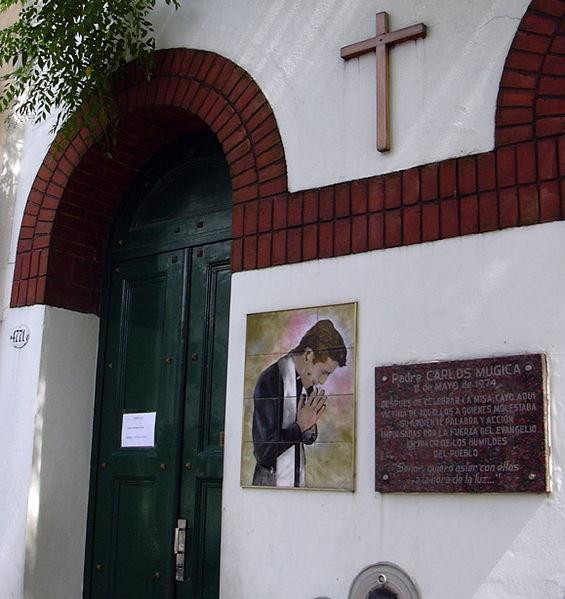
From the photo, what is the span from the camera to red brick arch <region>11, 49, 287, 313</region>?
4992 mm

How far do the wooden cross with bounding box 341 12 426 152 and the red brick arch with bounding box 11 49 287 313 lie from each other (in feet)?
2.53

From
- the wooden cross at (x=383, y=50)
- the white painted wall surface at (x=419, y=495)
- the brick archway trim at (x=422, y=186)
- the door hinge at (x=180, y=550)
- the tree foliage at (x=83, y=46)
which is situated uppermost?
the tree foliage at (x=83, y=46)

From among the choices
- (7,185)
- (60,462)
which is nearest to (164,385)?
(60,462)

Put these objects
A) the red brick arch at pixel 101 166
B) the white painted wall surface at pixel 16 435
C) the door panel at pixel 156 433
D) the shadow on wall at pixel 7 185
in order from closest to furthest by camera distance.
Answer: the red brick arch at pixel 101 166 → the door panel at pixel 156 433 → the white painted wall surface at pixel 16 435 → the shadow on wall at pixel 7 185

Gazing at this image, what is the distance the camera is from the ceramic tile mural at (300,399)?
13.5ft

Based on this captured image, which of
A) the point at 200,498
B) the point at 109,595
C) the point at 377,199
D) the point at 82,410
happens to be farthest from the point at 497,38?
the point at 109,595

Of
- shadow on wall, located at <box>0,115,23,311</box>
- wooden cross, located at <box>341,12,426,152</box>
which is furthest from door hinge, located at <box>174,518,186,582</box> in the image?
wooden cross, located at <box>341,12,426,152</box>

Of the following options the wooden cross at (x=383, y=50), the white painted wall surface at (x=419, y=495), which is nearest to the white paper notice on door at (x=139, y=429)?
the white painted wall surface at (x=419, y=495)

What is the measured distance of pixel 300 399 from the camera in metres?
4.25

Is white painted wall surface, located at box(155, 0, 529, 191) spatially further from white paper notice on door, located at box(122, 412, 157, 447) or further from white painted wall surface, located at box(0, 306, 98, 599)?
white painted wall surface, located at box(0, 306, 98, 599)

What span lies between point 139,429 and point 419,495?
2126 millimetres

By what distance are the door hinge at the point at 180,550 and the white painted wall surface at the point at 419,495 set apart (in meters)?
0.72

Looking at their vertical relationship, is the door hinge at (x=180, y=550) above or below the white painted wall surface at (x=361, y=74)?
below

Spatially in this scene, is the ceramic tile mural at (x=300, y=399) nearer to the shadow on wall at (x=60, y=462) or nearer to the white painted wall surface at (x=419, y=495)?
the white painted wall surface at (x=419, y=495)
